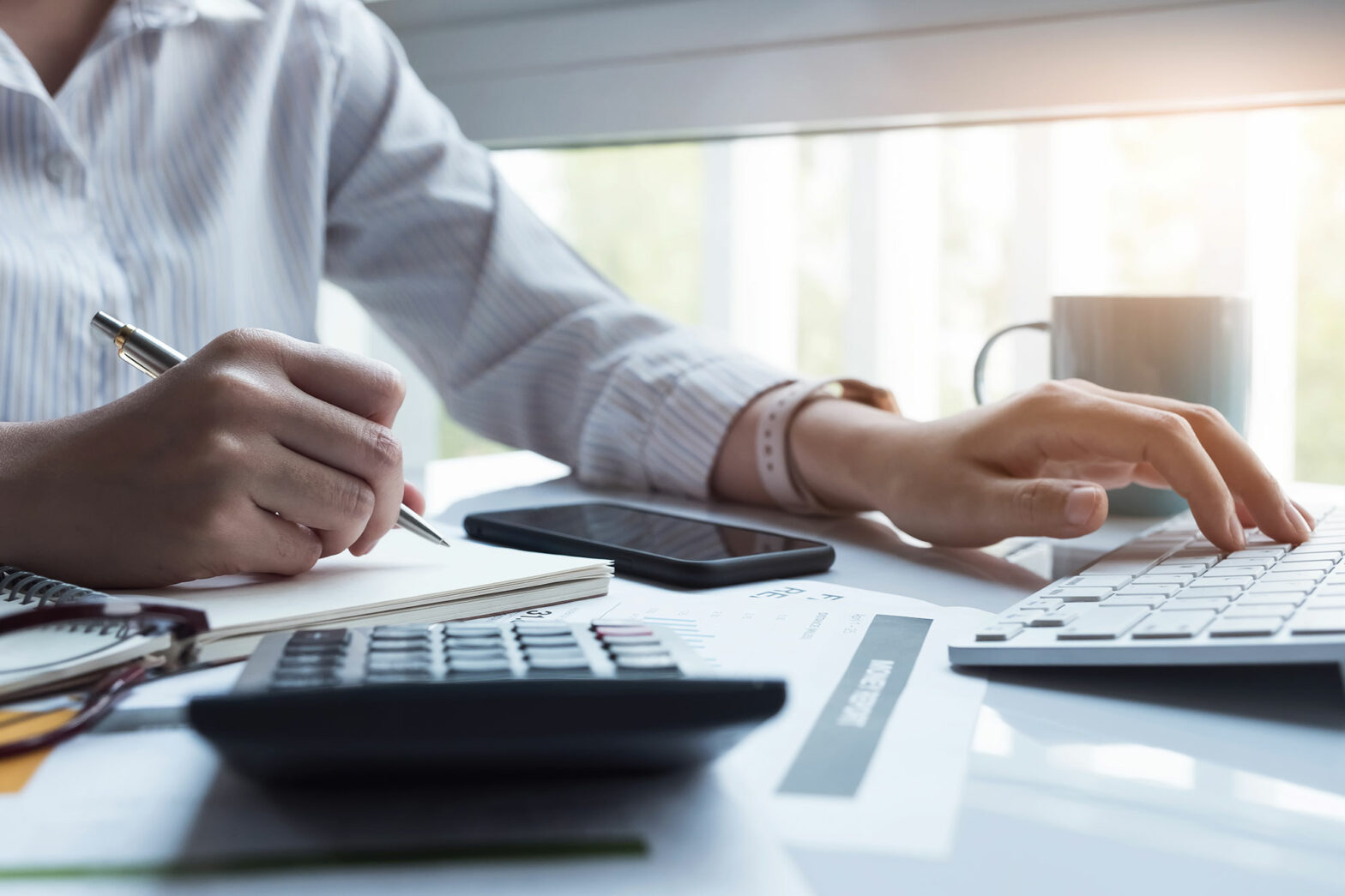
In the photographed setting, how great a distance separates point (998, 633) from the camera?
0.38 meters

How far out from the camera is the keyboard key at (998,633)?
1.24 ft

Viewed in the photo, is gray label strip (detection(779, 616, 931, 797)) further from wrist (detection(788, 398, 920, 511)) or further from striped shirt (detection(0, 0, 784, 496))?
striped shirt (detection(0, 0, 784, 496))

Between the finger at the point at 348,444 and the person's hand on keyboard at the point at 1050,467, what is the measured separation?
294 millimetres

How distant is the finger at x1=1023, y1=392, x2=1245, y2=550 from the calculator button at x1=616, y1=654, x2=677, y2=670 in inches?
13.1

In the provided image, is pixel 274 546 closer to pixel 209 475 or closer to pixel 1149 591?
pixel 209 475

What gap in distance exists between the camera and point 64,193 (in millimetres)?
732

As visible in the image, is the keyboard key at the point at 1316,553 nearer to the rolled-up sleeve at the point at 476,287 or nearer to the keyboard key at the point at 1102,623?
the keyboard key at the point at 1102,623

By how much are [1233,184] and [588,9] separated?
59 centimetres

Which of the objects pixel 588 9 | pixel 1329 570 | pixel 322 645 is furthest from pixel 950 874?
pixel 588 9

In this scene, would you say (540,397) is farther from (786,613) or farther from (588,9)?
(786,613)

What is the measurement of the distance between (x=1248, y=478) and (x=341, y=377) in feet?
1.40

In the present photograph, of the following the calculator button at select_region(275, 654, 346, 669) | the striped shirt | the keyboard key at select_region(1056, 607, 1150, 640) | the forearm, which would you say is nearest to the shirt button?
the striped shirt

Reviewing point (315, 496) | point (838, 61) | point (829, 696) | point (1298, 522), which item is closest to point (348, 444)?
point (315, 496)

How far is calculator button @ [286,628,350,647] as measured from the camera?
1.02 feet
